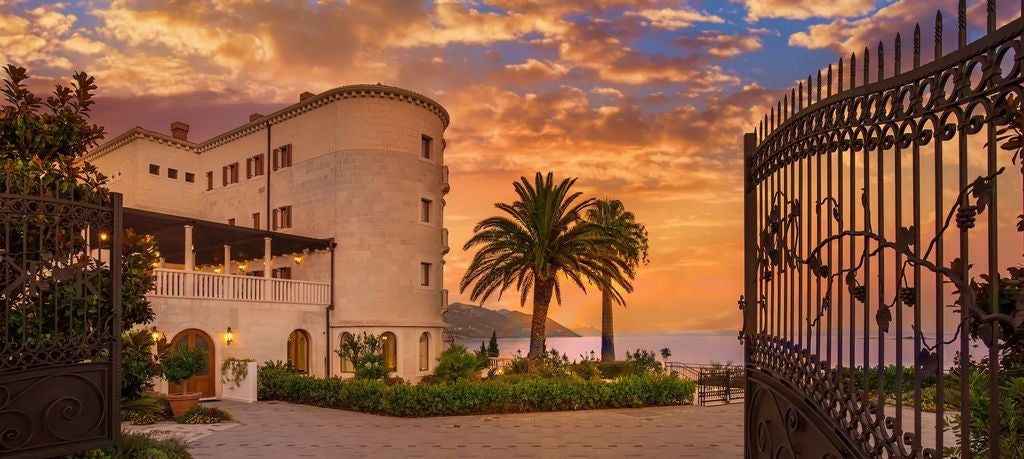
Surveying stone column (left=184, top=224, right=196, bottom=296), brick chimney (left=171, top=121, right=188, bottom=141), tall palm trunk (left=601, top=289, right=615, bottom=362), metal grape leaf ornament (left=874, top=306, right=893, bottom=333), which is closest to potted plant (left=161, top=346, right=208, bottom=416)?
stone column (left=184, top=224, right=196, bottom=296)

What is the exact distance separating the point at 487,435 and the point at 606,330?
26.5m

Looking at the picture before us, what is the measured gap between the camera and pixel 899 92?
12.0 feet

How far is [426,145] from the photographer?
3047cm

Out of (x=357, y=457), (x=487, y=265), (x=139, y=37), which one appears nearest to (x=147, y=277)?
(x=357, y=457)

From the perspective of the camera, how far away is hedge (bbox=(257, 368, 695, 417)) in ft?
59.8

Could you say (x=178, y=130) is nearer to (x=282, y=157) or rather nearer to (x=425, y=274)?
(x=282, y=157)

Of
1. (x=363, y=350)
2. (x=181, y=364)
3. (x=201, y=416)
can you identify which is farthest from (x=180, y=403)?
(x=363, y=350)

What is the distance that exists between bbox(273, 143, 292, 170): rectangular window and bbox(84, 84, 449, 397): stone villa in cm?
5

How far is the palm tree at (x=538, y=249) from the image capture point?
27609 mm

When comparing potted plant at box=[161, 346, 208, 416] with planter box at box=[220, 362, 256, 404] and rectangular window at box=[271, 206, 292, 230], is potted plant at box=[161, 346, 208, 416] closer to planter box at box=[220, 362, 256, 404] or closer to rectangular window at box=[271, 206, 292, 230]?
planter box at box=[220, 362, 256, 404]

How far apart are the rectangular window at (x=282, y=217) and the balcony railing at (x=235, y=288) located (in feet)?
14.8

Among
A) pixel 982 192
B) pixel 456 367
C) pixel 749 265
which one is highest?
pixel 982 192

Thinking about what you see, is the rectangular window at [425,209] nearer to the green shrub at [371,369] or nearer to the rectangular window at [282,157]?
the rectangular window at [282,157]

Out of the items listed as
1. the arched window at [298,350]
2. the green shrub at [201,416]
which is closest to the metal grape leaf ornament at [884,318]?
the green shrub at [201,416]
